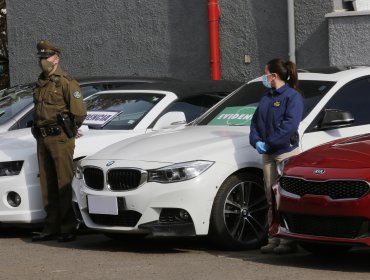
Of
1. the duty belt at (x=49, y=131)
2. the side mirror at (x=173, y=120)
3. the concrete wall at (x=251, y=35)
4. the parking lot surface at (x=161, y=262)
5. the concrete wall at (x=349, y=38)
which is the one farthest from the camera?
the concrete wall at (x=251, y=35)

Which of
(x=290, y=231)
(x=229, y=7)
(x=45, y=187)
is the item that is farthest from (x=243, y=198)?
(x=229, y=7)

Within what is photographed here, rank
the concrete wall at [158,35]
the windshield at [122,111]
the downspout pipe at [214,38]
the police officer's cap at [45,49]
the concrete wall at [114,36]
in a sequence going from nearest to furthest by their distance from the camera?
the police officer's cap at [45,49] < the windshield at [122,111] < the concrete wall at [158,35] < the downspout pipe at [214,38] < the concrete wall at [114,36]

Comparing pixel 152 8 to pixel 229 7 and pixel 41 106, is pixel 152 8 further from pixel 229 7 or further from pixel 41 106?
pixel 41 106

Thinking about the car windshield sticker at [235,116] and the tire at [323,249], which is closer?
the tire at [323,249]

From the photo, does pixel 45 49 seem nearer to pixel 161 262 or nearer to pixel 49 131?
pixel 49 131

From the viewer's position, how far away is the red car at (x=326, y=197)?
7574 mm

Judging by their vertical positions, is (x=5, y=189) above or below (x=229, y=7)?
below

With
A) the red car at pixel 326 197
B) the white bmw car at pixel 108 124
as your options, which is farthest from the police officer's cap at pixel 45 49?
the red car at pixel 326 197

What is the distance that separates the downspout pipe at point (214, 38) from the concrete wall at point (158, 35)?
0.34 feet

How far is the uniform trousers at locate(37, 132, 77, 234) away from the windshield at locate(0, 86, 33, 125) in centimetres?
166

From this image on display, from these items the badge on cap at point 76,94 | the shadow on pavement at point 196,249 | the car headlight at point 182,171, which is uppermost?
the badge on cap at point 76,94

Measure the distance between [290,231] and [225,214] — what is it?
96cm

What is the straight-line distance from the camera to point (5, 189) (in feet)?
34.1

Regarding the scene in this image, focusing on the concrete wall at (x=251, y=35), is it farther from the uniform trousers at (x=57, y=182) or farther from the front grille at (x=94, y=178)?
the front grille at (x=94, y=178)
